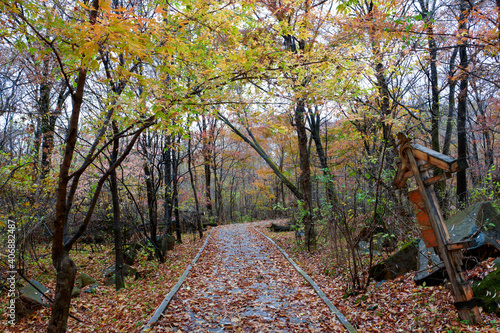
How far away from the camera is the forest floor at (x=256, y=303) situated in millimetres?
4594

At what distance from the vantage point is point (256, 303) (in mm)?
5781

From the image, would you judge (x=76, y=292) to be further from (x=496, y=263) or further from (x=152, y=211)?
(x=496, y=263)

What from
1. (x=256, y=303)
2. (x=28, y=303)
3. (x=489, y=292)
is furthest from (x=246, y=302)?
(x=28, y=303)

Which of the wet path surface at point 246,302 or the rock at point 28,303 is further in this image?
the rock at point 28,303

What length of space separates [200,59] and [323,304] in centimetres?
520

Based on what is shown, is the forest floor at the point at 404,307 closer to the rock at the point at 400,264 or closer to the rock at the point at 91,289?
the rock at the point at 400,264

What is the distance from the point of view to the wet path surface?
473cm

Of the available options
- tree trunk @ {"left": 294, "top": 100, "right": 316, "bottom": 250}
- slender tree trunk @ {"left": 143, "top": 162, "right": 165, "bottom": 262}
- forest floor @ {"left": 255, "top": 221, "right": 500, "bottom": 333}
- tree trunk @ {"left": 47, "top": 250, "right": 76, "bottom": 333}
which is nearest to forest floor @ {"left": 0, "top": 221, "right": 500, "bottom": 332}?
forest floor @ {"left": 255, "top": 221, "right": 500, "bottom": 333}

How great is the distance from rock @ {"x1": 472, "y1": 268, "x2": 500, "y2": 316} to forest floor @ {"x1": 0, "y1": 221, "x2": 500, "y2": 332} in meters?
0.16

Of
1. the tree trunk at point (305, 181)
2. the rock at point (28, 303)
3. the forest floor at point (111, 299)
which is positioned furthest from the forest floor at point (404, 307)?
the rock at point (28, 303)

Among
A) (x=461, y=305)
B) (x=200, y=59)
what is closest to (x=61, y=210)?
(x=200, y=59)

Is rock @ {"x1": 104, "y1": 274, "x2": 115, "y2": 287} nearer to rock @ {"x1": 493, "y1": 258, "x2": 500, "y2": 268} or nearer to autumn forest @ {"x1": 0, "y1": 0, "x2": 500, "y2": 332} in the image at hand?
autumn forest @ {"x1": 0, "y1": 0, "x2": 500, "y2": 332}

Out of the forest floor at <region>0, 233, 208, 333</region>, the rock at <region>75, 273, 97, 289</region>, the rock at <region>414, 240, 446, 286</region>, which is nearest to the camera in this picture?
the rock at <region>414, 240, 446, 286</region>

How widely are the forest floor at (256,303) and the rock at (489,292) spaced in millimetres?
158
